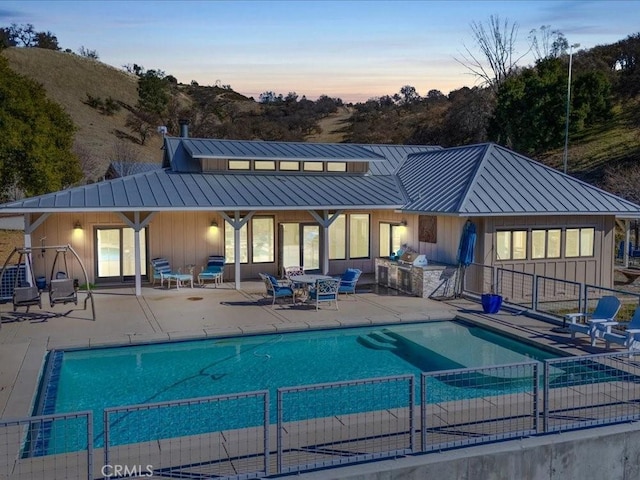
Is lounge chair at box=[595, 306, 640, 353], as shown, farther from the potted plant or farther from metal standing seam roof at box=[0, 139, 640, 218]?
metal standing seam roof at box=[0, 139, 640, 218]

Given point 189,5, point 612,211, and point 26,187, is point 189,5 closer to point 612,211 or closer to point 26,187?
point 26,187

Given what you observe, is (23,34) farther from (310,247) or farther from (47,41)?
(310,247)

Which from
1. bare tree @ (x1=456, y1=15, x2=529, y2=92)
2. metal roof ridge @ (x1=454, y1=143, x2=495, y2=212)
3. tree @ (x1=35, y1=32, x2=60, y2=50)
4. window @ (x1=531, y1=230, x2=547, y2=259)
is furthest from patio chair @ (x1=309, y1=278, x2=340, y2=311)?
tree @ (x1=35, y1=32, x2=60, y2=50)

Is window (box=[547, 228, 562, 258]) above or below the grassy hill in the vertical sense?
below

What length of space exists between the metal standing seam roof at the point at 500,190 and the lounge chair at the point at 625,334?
5383 mm

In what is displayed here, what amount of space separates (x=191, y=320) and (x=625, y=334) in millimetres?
9073

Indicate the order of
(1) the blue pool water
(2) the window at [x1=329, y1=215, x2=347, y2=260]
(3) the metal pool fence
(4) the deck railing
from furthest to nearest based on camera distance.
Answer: (2) the window at [x1=329, y1=215, x2=347, y2=260], (4) the deck railing, (1) the blue pool water, (3) the metal pool fence

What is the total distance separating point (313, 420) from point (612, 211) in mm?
13358

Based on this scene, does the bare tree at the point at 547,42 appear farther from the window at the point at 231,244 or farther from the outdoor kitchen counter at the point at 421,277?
the window at the point at 231,244

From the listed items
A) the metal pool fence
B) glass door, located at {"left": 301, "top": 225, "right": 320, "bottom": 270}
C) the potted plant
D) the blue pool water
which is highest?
glass door, located at {"left": 301, "top": 225, "right": 320, "bottom": 270}

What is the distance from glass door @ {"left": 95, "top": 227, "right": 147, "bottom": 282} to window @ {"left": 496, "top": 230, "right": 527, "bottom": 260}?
10672 millimetres

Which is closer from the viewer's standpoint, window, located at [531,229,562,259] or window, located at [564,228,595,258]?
window, located at [531,229,562,259]

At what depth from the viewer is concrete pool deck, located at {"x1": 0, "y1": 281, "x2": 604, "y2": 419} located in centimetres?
1123

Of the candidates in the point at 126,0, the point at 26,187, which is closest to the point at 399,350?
the point at 126,0
